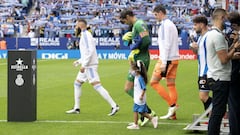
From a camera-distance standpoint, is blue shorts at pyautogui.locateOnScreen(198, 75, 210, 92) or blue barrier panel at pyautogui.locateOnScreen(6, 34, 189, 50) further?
blue barrier panel at pyautogui.locateOnScreen(6, 34, 189, 50)

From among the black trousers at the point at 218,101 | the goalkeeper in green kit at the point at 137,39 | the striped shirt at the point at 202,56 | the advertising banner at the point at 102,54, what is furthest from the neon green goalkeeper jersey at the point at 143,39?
the advertising banner at the point at 102,54

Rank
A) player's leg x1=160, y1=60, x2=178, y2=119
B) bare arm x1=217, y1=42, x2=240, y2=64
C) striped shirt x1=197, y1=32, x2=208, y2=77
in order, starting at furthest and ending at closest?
player's leg x1=160, y1=60, x2=178, y2=119 → striped shirt x1=197, y1=32, x2=208, y2=77 → bare arm x1=217, y1=42, x2=240, y2=64

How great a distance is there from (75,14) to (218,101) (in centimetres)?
3982

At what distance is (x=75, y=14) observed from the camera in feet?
158

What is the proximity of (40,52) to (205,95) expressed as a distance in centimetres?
2946

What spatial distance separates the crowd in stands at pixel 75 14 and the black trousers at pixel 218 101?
33726 mm

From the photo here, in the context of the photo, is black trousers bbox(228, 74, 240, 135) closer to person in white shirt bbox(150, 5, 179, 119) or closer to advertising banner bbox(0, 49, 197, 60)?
person in white shirt bbox(150, 5, 179, 119)

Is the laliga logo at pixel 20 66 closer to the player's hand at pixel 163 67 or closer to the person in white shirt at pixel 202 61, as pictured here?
the player's hand at pixel 163 67

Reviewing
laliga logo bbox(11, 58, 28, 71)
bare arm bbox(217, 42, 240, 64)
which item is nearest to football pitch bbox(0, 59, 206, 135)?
laliga logo bbox(11, 58, 28, 71)

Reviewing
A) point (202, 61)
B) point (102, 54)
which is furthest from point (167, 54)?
point (102, 54)

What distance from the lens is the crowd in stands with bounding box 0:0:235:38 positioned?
44250 mm

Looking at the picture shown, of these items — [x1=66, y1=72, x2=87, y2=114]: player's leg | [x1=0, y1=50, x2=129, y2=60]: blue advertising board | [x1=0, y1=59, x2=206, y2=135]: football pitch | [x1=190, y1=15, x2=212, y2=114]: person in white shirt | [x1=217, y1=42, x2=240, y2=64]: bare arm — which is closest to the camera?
[x1=217, y1=42, x2=240, y2=64]: bare arm

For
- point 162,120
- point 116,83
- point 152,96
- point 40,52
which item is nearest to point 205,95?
point 162,120

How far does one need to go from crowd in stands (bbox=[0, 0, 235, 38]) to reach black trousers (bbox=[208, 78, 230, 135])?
33.7 m
